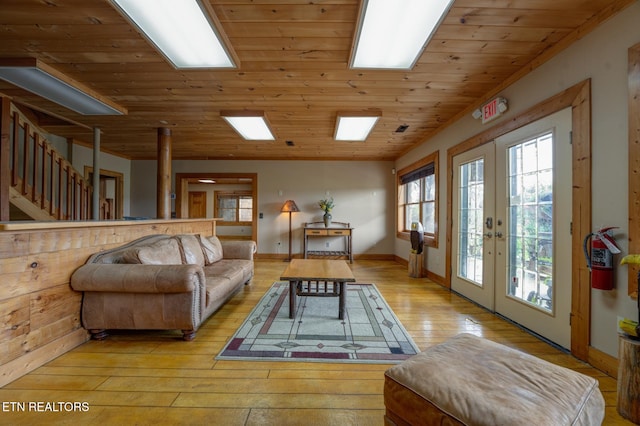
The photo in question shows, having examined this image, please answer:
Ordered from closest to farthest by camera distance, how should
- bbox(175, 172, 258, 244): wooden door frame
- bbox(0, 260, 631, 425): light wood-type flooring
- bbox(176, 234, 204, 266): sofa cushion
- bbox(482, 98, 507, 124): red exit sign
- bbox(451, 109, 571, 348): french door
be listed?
bbox(0, 260, 631, 425): light wood-type flooring
bbox(451, 109, 571, 348): french door
bbox(482, 98, 507, 124): red exit sign
bbox(176, 234, 204, 266): sofa cushion
bbox(175, 172, 258, 244): wooden door frame

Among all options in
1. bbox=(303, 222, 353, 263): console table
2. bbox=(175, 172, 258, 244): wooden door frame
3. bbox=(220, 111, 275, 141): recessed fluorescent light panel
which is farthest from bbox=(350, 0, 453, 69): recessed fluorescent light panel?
bbox=(175, 172, 258, 244): wooden door frame

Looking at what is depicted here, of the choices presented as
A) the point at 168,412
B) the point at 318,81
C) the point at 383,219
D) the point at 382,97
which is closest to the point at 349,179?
Result: the point at 383,219

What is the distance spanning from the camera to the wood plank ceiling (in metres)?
1.86

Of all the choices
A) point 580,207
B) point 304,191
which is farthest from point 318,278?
point 304,191

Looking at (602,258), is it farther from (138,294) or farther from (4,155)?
(4,155)

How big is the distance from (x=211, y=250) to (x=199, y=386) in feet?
7.32

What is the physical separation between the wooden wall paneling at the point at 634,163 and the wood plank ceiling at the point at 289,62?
0.44 metres

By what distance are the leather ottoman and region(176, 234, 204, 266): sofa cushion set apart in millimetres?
2586

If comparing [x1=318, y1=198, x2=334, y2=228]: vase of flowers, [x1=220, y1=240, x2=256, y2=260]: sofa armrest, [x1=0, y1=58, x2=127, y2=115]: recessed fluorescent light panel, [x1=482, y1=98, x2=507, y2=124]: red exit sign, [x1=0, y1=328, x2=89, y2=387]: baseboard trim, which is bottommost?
[x1=0, y1=328, x2=89, y2=387]: baseboard trim

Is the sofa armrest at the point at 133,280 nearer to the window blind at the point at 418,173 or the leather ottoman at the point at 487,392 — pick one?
the leather ottoman at the point at 487,392

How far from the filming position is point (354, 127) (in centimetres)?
413

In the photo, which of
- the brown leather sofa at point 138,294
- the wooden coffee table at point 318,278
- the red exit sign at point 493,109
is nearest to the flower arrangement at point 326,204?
the wooden coffee table at point 318,278

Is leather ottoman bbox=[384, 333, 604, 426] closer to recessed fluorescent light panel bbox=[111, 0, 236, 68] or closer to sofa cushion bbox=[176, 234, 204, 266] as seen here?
recessed fluorescent light panel bbox=[111, 0, 236, 68]

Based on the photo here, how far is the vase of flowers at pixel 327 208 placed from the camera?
6328 mm
